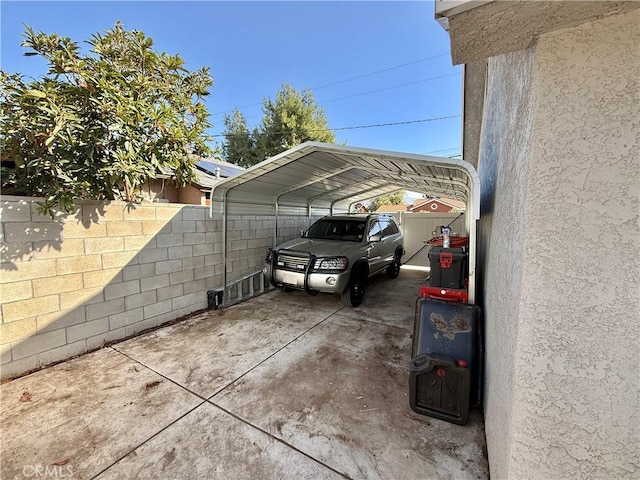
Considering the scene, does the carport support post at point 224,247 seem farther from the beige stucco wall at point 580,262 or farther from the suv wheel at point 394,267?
the beige stucco wall at point 580,262

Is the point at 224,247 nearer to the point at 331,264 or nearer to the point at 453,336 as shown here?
the point at 331,264

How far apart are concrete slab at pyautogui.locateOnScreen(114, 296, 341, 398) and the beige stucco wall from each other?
105 inches

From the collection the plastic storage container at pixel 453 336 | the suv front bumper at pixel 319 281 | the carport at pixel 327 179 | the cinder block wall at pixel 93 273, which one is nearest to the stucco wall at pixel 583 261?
the plastic storage container at pixel 453 336

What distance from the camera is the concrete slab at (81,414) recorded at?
6.30 ft

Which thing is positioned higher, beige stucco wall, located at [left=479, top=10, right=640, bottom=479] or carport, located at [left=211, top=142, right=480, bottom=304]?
carport, located at [left=211, top=142, right=480, bottom=304]

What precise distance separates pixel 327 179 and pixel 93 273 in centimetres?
442

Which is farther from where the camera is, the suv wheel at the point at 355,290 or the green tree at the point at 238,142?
the green tree at the point at 238,142

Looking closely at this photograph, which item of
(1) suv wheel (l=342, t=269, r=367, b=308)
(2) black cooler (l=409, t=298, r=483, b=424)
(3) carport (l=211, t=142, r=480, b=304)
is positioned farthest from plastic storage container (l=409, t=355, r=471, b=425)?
(1) suv wheel (l=342, t=269, r=367, b=308)

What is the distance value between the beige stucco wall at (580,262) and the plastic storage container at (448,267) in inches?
73.4

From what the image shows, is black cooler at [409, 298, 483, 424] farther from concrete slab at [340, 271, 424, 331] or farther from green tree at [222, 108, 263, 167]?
green tree at [222, 108, 263, 167]

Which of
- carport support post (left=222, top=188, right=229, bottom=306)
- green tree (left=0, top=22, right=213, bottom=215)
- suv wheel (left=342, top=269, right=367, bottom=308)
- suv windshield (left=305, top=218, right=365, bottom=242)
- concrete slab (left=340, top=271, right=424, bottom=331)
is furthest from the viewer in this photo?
suv windshield (left=305, top=218, right=365, bottom=242)

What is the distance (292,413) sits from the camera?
2.40 m

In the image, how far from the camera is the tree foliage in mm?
18703

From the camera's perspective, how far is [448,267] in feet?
10.1
